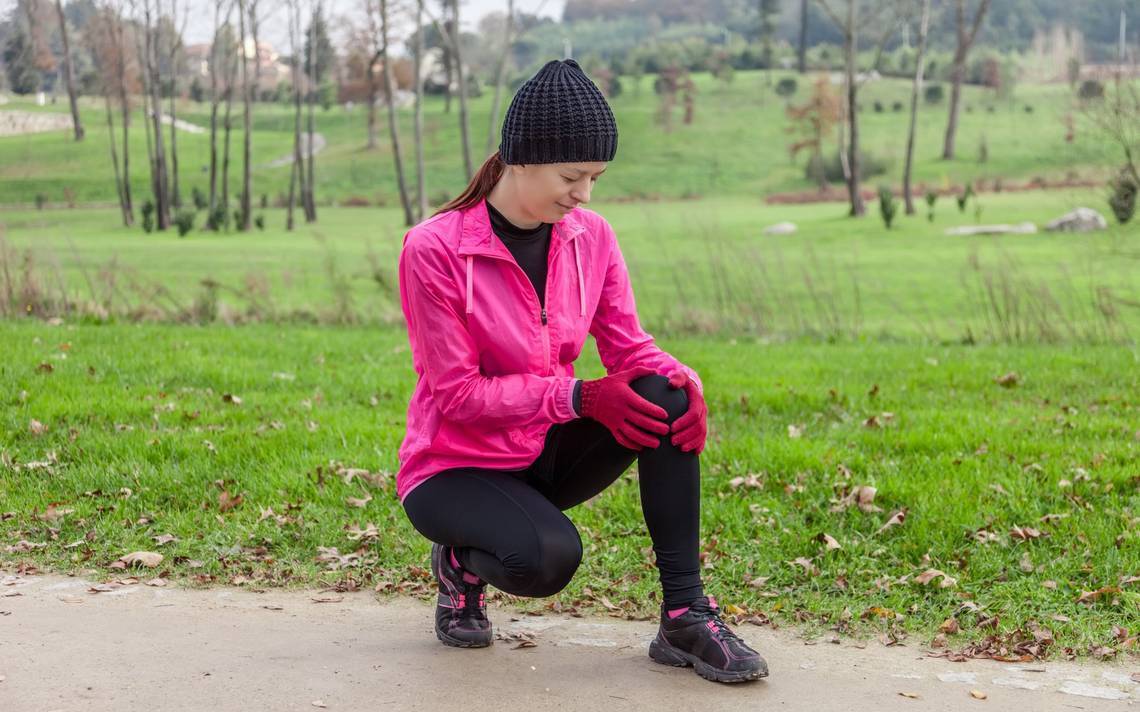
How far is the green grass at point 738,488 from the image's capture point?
426 cm

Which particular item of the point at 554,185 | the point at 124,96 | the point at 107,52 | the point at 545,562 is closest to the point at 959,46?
the point at 124,96

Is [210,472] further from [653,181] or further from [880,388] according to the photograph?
[653,181]

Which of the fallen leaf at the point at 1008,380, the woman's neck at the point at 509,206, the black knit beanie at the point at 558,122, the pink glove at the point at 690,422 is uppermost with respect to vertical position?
the black knit beanie at the point at 558,122

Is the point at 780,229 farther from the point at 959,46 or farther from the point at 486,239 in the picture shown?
the point at 486,239

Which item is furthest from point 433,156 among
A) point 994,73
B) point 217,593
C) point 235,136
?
point 217,593

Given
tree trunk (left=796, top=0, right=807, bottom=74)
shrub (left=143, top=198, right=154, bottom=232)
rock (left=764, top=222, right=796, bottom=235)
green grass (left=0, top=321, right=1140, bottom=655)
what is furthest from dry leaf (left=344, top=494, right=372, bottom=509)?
tree trunk (left=796, top=0, right=807, bottom=74)

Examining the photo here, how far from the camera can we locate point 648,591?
168 inches

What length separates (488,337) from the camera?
133 inches

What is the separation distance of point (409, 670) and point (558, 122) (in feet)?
5.22

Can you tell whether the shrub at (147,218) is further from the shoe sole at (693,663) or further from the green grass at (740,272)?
the shoe sole at (693,663)

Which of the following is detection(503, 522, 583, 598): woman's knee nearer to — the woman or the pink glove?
the woman

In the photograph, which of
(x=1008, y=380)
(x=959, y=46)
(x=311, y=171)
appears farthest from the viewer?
(x=959, y=46)

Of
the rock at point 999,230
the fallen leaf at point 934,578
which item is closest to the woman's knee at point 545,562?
the fallen leaf at point 934,578

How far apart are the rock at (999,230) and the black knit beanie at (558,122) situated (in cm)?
2581
